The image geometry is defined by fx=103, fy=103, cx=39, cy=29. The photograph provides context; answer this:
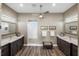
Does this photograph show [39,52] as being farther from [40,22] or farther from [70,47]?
[40,22]

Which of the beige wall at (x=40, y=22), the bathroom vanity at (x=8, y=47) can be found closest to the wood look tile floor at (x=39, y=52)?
the bathroom vanity at (x=8, y=47)

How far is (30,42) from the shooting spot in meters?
6.95

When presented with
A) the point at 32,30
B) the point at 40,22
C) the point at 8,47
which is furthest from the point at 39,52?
the point at 40,22

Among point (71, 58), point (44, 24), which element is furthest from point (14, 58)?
point (44, 24)

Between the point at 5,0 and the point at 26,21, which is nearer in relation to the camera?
the point at 5,0

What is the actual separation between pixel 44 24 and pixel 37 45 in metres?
1.47

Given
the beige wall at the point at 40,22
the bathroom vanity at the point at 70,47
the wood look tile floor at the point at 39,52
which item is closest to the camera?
the bathroom vanity at the point at 70,47

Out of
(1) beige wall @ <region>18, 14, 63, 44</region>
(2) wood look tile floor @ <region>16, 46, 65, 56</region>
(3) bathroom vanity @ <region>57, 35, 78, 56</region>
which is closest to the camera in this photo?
(3) bathroom vanity @ <region>57, 35, 78, 56</region>

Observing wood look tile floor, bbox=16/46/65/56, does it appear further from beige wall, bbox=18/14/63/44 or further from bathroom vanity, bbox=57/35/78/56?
beige wall, bbox=18/14/63/44

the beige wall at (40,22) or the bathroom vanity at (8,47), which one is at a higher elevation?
the beige wall at (40,22)

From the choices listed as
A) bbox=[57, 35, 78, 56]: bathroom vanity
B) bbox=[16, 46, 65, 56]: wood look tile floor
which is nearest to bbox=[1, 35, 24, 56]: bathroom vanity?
bbox=[16, 46, 65, 56]: wood look tile floor

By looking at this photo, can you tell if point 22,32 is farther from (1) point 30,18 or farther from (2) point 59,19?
(2) point 59,19

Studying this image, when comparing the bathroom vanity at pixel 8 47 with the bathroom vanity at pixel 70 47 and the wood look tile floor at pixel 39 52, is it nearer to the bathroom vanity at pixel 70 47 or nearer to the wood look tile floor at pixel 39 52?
the wood look tile floor at pixel 39 52

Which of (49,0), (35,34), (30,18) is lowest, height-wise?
(35,34)
